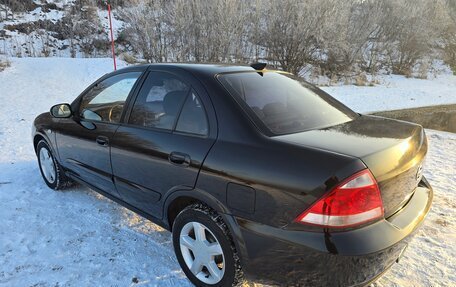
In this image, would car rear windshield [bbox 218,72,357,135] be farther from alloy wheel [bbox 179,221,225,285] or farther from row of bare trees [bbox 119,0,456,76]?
row of bare trees [bbox 119,0,456,76]

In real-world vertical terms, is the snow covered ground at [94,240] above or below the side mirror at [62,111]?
below

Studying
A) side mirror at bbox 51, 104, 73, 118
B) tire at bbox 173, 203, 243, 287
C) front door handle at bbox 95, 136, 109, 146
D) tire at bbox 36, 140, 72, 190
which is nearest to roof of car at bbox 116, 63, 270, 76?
front door handle at bbox 95, 136, 109, 146

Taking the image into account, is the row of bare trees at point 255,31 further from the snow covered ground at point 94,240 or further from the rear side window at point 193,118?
the rear side window at point 193,118

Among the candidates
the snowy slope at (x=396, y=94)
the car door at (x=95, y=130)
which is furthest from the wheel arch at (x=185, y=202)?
the snowy slope at (x=396, y=94)

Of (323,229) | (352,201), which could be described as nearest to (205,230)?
(323,229)

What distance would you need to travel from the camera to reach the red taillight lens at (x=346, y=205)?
1800 millimetres

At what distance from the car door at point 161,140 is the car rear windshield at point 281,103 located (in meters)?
0.29

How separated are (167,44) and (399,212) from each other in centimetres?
1390

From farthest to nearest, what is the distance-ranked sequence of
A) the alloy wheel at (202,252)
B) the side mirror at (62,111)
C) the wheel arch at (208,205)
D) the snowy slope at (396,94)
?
the snowy slope at (396,94)
the side mirror at (62,111)
the alloy wheel at (202,252)
the wheel arch at (208,205)

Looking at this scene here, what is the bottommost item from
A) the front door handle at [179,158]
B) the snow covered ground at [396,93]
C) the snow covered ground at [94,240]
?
the snow covered ground at [396,93]

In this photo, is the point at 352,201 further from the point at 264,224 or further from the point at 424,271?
the point at 424,271

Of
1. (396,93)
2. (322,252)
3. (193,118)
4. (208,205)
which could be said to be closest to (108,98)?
(193,118)

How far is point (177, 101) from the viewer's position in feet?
8.67

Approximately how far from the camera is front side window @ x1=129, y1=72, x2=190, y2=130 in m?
2.64
